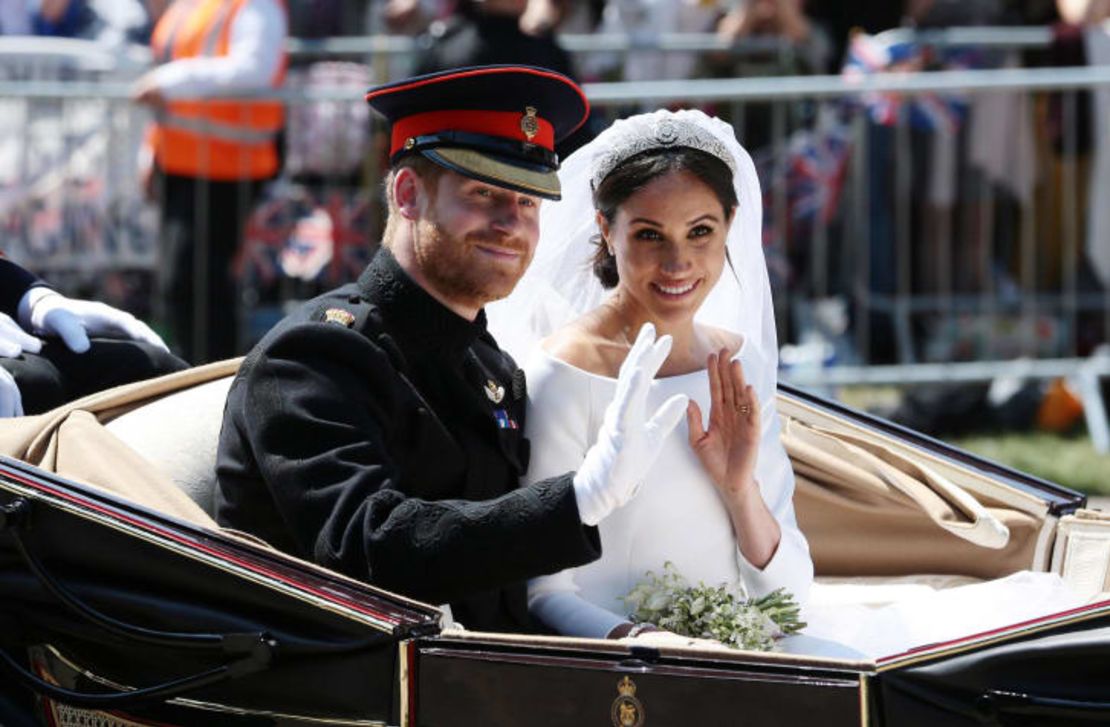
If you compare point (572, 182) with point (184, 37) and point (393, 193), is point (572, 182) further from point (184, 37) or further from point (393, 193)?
point (184, 37)

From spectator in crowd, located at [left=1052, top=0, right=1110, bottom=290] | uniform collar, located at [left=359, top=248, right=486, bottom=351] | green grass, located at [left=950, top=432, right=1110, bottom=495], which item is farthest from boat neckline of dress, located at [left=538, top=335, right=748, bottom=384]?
spectator in crowd, located at [left=1052, top=0, right=1110, bottom=290]

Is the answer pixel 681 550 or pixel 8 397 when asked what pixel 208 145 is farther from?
pixel 681 550

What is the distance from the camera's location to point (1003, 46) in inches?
315

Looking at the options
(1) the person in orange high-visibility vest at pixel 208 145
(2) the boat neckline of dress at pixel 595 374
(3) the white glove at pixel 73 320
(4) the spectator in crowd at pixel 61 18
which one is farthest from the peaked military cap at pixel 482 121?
(4) the spectator in crowd at pixel 61 18

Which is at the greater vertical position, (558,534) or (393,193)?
(393,193)

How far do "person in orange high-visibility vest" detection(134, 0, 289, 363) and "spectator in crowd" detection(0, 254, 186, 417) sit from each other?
3349 millimetres

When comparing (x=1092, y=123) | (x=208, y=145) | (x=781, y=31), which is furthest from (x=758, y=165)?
(x=208, y=145)

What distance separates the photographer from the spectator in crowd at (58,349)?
3.79 metres

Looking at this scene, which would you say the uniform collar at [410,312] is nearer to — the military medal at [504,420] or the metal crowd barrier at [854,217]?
the military medal at [504,420]

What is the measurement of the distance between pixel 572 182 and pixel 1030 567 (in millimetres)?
1204

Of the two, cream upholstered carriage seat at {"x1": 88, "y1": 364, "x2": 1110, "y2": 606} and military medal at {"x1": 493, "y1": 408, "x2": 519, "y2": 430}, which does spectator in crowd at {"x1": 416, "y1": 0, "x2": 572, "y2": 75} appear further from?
military medal at {"x1": 493, "y1": 408, "x2": 519, "y2": 430}

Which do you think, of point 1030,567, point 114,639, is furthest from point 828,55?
point 114,639

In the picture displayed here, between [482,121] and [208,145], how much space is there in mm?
4305

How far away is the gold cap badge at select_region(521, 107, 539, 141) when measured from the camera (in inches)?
135
